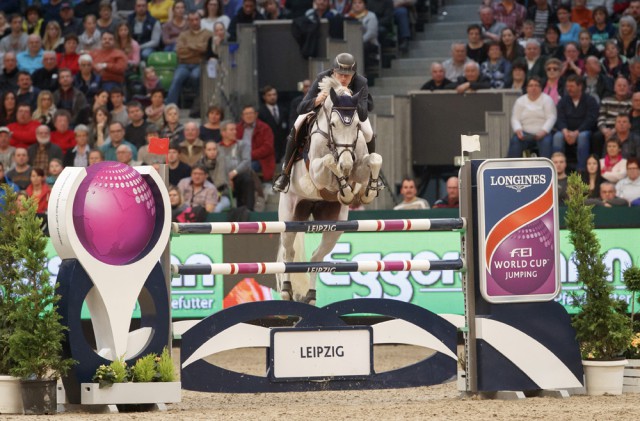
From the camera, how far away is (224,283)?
13008mm

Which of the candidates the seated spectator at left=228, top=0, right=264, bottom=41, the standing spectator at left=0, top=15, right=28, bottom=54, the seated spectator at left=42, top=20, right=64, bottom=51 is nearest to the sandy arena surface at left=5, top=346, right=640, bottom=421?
the seated spectator at left=228, top=0, right=264, bottom=41

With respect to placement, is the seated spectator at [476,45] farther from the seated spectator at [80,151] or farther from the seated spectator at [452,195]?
the seated spectator at [80,151]

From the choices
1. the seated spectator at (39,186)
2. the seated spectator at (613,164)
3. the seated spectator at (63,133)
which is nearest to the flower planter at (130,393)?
the seated spectator at (39,186)

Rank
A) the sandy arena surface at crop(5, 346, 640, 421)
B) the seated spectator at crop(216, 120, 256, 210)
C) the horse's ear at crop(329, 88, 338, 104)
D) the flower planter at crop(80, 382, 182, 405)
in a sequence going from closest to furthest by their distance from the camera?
the sandy arena surface at crop(5, 346, 640, 421)
the flower planter at crop(80, 382, 182, 405)
the horse's ear at crop(329, 88, 338, 104)
the seated spectator at crop(216, 120, 256, 210)

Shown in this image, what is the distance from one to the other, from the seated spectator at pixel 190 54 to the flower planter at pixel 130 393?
9.43m

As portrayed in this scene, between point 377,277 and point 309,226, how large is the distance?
4.26 metres

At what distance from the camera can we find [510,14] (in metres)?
16.8

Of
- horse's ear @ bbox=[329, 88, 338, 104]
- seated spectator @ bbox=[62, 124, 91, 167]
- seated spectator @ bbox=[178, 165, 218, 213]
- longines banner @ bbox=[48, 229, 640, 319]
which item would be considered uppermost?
horse's ear @ bbox=[329, 88, 338, 104]

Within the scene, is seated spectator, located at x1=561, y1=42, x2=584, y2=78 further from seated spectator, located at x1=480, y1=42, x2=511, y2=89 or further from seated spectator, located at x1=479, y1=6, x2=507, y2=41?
seated spectator, located at x1=479, y1=6, x2=507, y2=41

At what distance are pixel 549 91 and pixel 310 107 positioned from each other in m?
6.21

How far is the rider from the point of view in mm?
9484

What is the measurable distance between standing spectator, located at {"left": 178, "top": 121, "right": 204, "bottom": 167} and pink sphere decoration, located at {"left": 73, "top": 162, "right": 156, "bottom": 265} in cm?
695

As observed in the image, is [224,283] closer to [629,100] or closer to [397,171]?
[397,171]

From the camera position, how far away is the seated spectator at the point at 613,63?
50.5ft
